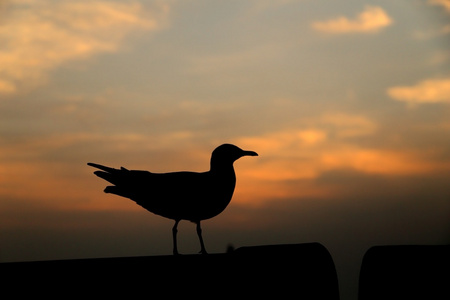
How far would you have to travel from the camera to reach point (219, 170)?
7.05 metres

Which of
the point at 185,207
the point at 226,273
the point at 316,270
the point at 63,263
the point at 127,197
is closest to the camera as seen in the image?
the point at 63,263

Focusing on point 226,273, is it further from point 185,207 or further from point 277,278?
point 185,207

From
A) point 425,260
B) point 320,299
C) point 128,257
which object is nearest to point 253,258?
point 320,299

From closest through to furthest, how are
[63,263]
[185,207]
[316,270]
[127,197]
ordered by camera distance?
[63,263], [316,270], [185,207], [127,197]

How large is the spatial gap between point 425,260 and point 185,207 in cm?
340

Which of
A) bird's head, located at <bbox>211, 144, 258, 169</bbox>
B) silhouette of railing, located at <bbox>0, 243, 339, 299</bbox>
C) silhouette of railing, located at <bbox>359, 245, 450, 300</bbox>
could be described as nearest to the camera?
silhouette of railing, located at <bbox>0, 243, 339, 299</bbox>

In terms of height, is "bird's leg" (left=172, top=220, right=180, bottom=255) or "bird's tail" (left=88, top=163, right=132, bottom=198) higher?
"bird's tail" (left=88, top=163, right=132, bottom=198)

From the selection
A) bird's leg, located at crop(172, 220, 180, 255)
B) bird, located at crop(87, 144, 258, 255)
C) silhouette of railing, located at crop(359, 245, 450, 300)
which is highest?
bird, located at crop(87, 144, 258, 255)

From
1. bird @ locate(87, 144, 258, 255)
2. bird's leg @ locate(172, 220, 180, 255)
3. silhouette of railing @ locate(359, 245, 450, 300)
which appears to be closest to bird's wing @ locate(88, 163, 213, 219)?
bird @ locate(87, 144, 258, 255)

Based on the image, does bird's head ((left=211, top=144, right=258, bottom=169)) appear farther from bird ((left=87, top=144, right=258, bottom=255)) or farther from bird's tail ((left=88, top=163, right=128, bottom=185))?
bird's tail ((left=88, top=163, right=128, bottom=185))

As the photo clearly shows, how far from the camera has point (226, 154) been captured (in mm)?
7281

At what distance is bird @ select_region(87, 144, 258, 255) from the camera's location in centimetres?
674

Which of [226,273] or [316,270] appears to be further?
[316,270]

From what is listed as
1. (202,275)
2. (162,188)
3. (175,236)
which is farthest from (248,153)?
(202,275)
